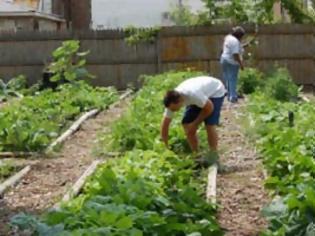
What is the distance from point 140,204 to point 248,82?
13406 millimetres

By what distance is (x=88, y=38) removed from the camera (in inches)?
907

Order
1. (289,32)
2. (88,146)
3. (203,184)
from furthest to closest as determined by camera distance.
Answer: (289,32) → (88,146) → (203,184)

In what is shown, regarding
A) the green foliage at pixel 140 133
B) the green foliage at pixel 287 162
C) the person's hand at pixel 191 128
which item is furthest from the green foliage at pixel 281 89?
the person's hand at pixel 191 128

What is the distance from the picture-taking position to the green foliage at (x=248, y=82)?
1948cm

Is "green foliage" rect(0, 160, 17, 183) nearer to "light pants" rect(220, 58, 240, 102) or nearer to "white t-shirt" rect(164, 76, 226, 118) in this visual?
"white t-shirt" rect(164, 76, 226, 118)

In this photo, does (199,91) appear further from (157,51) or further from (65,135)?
(157,51)

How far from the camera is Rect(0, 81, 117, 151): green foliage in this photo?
1156 cm

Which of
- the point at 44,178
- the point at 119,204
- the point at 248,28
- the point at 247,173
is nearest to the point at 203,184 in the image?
the point at 247,173

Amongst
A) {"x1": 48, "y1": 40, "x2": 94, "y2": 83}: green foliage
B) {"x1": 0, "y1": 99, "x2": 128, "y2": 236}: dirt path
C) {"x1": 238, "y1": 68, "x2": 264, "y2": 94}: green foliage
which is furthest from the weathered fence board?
{"x1": 0, "y1": 99, "x2": 128, "y2": 236}: dirt path

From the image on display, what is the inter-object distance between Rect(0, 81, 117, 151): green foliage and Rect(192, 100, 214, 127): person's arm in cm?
247

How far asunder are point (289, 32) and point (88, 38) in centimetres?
516

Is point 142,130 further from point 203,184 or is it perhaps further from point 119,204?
point 119,204

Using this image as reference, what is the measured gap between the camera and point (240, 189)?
340 inches

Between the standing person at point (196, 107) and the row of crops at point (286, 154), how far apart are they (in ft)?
2.31
